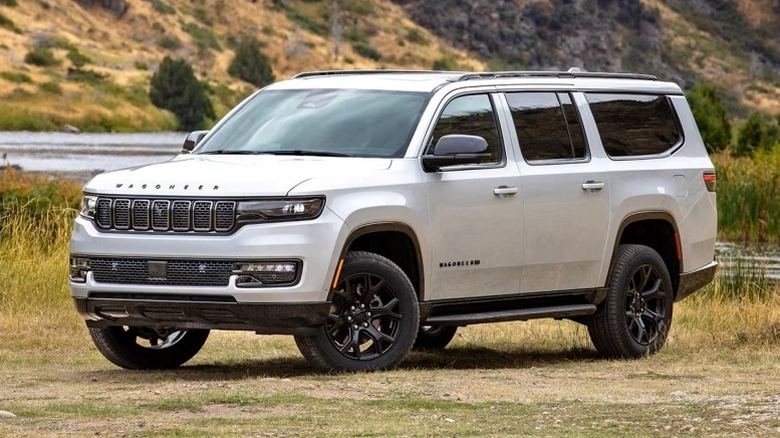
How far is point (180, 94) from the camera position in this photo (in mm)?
79062

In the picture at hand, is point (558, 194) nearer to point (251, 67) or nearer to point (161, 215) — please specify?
point (161, 215)

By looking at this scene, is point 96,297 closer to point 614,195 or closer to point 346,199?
point 346,199

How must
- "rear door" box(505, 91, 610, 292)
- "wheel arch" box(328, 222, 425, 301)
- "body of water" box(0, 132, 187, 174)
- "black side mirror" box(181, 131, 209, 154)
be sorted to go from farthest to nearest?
"body of water" box(0, 132, 187, 174), "black side mirror" box(181, 131, 209, 154), "rear door" box(505, 91, 610, 292), "wheel arch" box(328, 222, 425, 301)

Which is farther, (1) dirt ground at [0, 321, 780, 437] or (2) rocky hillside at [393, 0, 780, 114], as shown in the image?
(2) rocky hillside at [393, 0, 780, 114]

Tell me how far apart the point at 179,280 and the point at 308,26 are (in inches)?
4078

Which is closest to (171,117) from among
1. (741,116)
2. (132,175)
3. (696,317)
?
(741,116)

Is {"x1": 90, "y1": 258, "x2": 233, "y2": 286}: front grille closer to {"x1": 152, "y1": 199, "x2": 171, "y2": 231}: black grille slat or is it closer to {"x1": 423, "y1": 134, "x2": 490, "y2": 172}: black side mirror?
{"x1": 152, "y1": 199, "x2": 171, "y2": 231}: black grille slat

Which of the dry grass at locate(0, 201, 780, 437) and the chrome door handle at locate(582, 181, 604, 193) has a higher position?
the chrome door handle at locate(582, 181, 604, 193)

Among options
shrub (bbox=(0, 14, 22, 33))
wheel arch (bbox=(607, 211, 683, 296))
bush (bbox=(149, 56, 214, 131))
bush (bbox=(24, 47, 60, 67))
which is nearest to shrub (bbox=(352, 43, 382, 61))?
shrub (bbox=(0, 14, 22, 33))

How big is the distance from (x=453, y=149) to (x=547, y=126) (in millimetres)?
1352

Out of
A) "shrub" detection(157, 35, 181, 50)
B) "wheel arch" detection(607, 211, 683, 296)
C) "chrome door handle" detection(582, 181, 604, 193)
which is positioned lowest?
"shrub" detection(157, 35, 181, 50)

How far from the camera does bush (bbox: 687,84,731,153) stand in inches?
2055

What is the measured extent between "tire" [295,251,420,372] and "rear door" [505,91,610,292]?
4.02ft

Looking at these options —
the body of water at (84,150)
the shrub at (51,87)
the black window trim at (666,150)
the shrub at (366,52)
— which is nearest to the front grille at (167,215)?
the black window trim at (666,150)
